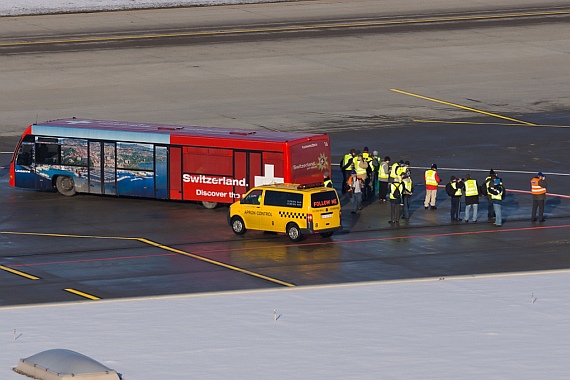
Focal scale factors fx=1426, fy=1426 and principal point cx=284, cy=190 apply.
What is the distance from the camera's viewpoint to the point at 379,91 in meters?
91.2

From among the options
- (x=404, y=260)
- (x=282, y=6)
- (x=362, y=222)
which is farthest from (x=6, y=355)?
(x=282, y=6)

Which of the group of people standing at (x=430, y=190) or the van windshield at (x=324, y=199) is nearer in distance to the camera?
the van windshield at (x=324, y=199)

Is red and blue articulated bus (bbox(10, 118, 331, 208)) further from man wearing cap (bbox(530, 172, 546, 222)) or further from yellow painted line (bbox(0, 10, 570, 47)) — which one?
yellow painted line (bbox(0, 10, 570, 47))

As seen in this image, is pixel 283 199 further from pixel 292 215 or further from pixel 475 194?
pixel 475 194

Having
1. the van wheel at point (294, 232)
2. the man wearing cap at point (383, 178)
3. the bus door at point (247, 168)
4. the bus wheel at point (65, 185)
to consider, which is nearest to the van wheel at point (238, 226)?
the van wheel at point (294, 232)

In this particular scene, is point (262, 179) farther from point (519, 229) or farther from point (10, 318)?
point (10, 318)

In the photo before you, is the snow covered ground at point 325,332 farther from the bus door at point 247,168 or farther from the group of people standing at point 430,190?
the bus door at point 247,168

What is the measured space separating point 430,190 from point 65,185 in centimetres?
1663

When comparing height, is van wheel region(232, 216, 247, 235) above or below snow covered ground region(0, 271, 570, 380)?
below

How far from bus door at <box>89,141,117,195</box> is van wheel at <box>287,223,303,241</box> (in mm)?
11430

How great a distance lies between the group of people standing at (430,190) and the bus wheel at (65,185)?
500 inches

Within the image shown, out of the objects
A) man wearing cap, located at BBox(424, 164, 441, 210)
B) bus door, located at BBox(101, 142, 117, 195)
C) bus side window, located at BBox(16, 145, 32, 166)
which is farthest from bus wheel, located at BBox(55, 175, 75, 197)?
man wearing cap, located at BBox(424, 164, 441, 210)

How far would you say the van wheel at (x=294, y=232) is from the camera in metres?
54.2

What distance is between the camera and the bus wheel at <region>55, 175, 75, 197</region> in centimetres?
6444
